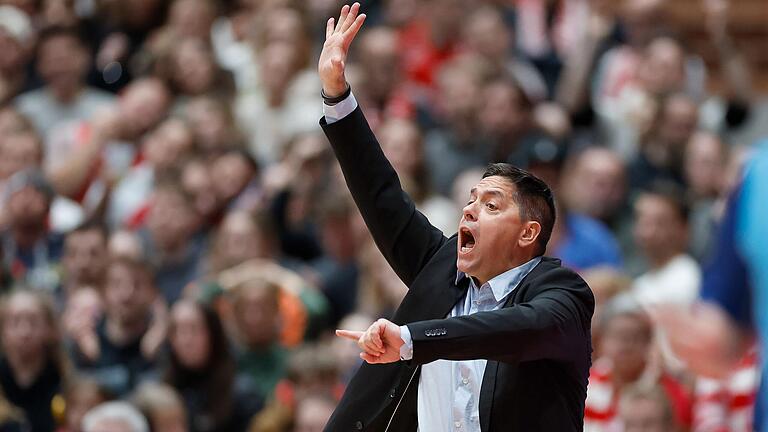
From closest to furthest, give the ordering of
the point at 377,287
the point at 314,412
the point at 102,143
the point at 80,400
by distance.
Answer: the point at 314,412 < the point at 80,400 < the point at 377,287 < the point at 102,143

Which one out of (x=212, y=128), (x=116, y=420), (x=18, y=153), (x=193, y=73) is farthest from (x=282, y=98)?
(x=116, y=420)

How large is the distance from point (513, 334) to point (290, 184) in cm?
564

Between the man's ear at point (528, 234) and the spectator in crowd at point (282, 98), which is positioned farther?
the spectator in crowd at point (282, 98)

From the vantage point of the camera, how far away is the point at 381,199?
12.4 ft

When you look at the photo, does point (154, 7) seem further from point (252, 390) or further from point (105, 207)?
point (252, 390)

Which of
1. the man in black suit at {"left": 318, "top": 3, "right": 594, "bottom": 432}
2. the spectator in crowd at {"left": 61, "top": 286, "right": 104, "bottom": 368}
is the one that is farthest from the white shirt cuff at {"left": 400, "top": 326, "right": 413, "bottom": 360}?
the spectator in crowd at {"left": 61, "top": 286, "right": 104, "bottom": 368}

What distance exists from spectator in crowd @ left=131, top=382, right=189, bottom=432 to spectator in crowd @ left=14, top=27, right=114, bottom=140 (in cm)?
379

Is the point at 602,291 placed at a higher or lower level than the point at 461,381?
higher

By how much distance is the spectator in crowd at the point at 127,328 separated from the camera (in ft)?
25.1

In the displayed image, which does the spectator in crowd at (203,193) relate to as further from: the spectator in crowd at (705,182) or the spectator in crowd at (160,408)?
the spectator in crowd at (705,182)

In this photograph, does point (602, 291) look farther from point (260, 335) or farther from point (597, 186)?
point (260, 335)

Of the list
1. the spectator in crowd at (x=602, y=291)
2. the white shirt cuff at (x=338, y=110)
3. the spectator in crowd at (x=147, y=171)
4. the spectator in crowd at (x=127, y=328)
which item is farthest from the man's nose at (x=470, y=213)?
the spectator in crowd at (x=147, y=171)

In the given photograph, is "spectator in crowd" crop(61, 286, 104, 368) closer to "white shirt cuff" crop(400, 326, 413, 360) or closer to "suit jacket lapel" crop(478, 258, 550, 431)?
"suit jacket lapel" crop(478, 258, 550, 431)

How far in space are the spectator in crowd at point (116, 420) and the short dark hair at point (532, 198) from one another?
3634 millimetres
